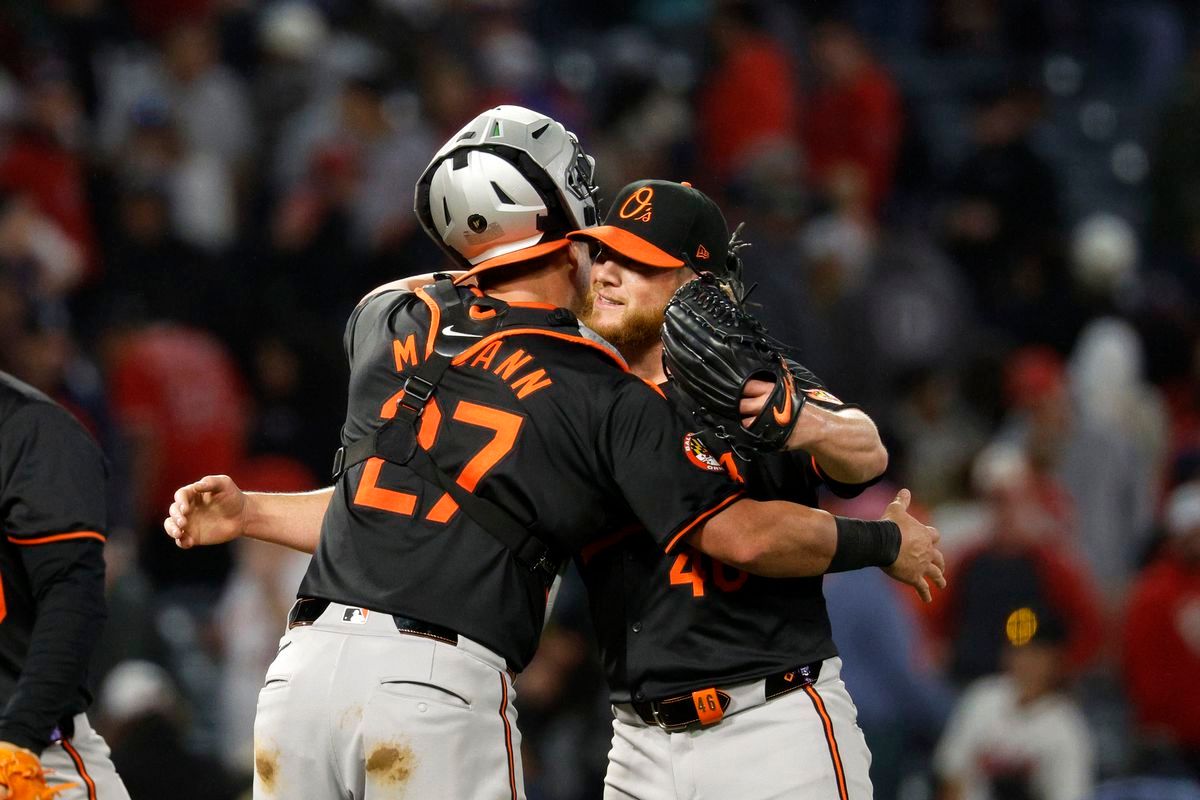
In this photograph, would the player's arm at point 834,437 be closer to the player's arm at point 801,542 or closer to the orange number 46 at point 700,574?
the player's arm at point 801,542

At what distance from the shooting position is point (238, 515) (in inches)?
169

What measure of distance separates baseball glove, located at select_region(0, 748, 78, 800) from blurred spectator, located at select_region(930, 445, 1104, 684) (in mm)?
5063

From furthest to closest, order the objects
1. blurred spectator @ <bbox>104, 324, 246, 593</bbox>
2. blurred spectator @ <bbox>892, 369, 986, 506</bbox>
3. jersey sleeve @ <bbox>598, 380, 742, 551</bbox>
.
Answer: blurred spectator @ <bbox>892, 369, 986, 506</bbox>
blurred spectator @ <bbox>104, 324, 246, 593</bbox>
jersey sleeve @ <bbox>598, 380, 742, 551</bbox>

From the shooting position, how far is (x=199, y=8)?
428 inches

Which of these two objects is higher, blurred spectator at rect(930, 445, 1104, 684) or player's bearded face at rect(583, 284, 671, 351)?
blurred spectator at rect(930, 445, 1104, 684)

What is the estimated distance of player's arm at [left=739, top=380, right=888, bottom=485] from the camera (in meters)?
3.75

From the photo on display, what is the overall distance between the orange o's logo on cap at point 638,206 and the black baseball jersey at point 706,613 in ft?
1.37

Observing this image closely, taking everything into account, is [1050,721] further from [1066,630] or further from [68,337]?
[68,337]

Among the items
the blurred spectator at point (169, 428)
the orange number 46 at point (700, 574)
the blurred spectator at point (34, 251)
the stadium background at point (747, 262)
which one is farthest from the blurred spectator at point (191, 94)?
the orange number 46 at point (700, 574)

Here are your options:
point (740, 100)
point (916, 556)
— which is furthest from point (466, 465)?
point (740, 100)

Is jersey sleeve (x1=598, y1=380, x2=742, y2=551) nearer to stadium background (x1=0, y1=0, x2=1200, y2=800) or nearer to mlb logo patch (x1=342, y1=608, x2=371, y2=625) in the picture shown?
mlb logo patch (x1=342, y1=608, x2=371, y2=625)

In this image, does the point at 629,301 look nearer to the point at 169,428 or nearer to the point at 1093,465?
the point at 169,428

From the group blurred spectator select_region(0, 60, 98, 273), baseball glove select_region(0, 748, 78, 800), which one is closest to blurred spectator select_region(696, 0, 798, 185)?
blurred spectator select_region(0, 60, 98, 273)

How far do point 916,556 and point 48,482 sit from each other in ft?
6.53
